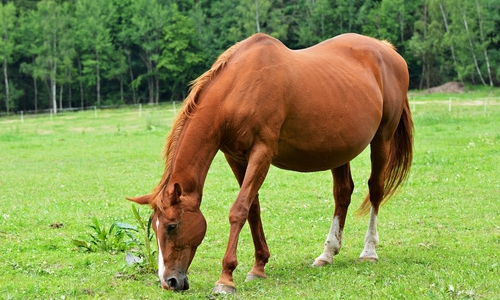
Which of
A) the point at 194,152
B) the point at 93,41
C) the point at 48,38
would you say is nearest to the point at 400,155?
the point at 194,152

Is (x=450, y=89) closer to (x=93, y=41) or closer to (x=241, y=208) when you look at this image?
(x=93, y=41)

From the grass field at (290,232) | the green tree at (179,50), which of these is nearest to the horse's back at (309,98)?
the grass field at (290,232)

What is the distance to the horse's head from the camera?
5461 mm

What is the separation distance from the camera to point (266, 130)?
5.85 meters

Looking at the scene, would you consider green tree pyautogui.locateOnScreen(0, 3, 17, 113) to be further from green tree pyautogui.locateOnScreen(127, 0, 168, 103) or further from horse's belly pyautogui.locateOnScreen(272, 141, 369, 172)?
horse's belly pyautogui.locateOnScreen(272, 141, 369, 172)

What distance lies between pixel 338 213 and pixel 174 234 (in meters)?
2.52

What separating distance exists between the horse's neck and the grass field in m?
1.01

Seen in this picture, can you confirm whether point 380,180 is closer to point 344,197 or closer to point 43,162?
point 344,197

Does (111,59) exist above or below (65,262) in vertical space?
above

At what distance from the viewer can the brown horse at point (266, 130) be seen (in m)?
5.58

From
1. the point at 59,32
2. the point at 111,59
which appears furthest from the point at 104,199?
the point at 111,59

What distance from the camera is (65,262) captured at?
727cm

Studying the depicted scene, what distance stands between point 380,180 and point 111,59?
72.9 m

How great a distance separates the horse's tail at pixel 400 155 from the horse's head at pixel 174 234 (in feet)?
11.0
